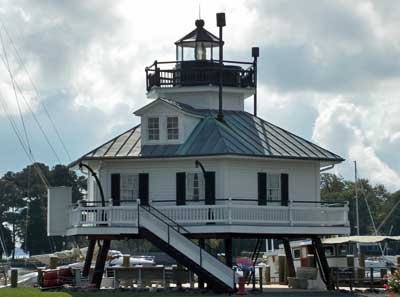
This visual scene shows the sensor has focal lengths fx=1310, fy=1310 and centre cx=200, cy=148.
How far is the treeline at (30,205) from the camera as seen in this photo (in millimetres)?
122250

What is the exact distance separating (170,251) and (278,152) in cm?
749

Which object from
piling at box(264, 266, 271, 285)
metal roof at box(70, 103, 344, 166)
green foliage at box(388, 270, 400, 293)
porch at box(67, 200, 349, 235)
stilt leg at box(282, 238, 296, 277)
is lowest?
green foliage at box(388, 270, 400, 293)

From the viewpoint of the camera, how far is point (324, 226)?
55.8 m

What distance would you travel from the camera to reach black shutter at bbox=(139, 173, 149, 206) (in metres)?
55.8

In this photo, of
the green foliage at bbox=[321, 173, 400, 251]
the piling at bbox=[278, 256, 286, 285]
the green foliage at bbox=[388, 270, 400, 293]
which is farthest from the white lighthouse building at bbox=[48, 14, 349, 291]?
the green foliage at bbox=[321, 173, 400, 251]

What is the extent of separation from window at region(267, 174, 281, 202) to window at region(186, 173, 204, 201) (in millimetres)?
3064

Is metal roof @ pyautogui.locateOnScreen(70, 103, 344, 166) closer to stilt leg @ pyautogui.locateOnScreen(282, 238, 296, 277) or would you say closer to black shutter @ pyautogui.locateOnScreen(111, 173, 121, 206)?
black shutter @ pyautogui.locateOnScreen(111, 173, 121, 206)

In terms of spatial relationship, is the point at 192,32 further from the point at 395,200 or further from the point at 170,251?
the point at 395,200

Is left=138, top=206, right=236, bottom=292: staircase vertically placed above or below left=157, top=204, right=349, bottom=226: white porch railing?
below

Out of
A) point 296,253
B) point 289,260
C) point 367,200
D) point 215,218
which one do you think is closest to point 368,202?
point 367,200

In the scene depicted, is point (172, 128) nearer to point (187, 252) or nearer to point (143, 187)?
point (143, 187)

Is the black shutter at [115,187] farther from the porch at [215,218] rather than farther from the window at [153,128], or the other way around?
the window at [153,128]

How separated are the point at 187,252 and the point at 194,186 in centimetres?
469

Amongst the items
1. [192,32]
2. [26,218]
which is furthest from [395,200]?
[192,32]
